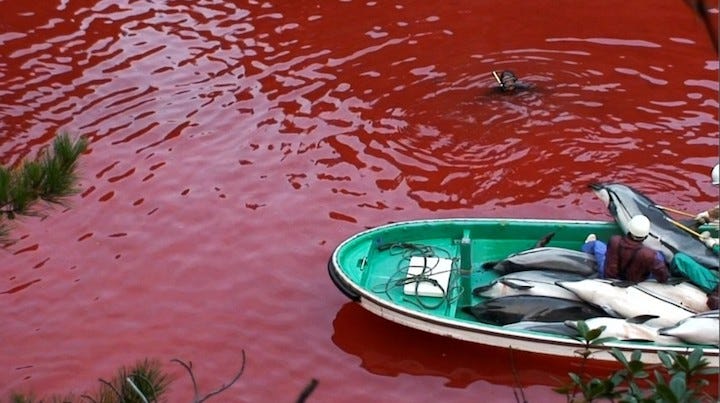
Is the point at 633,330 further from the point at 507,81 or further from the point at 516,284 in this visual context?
the point at 507,81

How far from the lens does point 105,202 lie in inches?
445

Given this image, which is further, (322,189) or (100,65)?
(100,65)

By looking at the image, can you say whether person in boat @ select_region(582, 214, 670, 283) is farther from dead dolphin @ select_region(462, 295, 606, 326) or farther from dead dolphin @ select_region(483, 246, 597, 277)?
dead dolphin @ select_region(462, 295, 606, 326)

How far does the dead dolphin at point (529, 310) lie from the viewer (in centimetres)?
827

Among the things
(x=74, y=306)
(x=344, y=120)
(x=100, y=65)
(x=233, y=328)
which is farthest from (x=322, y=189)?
(x=100, y=65)

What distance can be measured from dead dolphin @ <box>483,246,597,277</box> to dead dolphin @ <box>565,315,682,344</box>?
95 cm

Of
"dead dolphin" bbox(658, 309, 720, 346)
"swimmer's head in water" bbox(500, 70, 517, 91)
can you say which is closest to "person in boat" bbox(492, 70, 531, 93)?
"swimmer's head in water" bbox(500, 70, 517, 91)

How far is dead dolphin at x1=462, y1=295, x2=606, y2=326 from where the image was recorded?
8273 millimetres

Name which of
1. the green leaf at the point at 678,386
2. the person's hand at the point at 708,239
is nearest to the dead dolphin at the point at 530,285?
Result: the person's hand at the point at 708,239

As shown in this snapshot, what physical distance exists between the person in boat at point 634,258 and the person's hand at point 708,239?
0.74 metres

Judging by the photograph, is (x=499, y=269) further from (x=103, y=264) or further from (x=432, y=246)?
(x=103, y=264)

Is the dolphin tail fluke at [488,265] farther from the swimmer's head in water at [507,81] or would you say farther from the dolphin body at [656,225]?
the swimmer's head in water at [507,81]


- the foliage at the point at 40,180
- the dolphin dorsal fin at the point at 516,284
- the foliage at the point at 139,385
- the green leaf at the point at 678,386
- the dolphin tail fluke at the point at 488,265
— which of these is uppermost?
the foliage at the point at 40,180

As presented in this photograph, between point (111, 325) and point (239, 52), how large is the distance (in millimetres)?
7062
